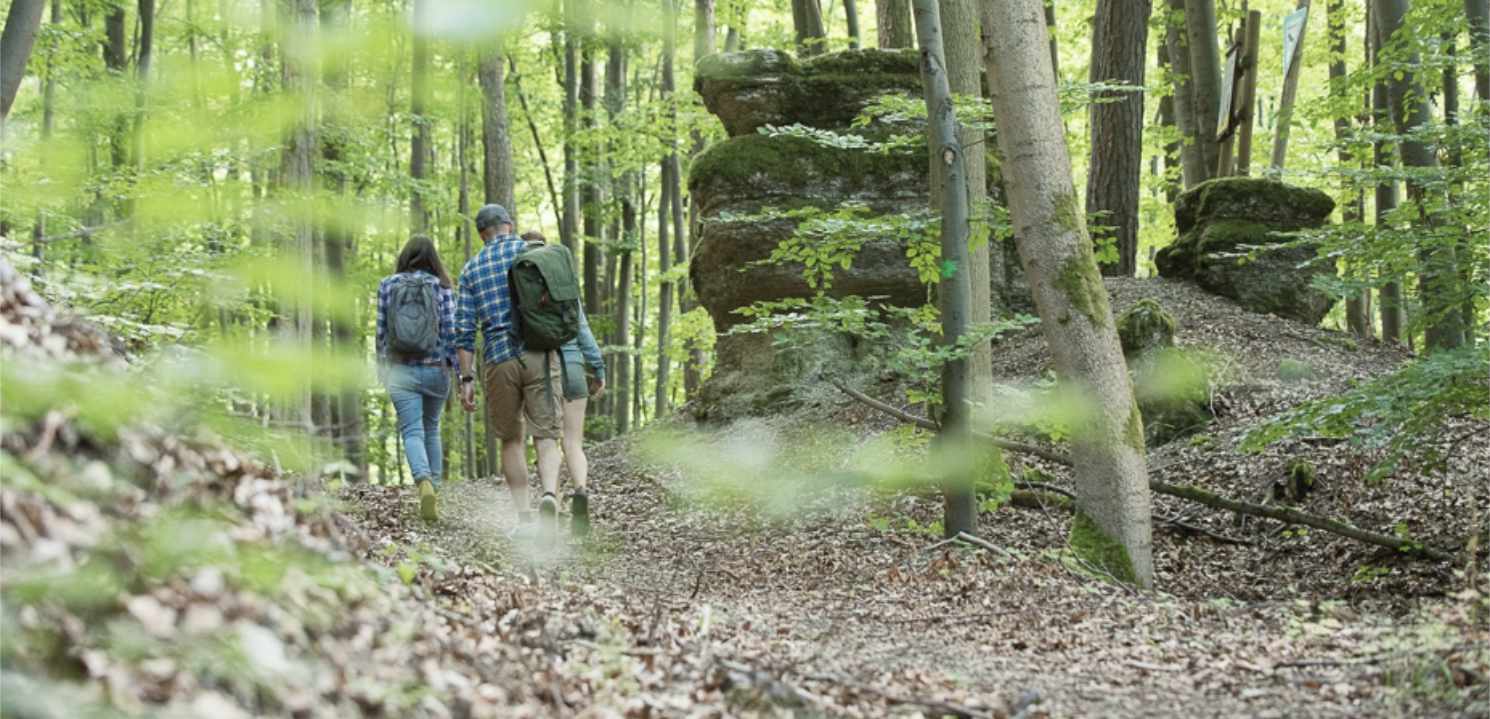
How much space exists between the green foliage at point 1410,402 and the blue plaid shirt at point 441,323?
548cm

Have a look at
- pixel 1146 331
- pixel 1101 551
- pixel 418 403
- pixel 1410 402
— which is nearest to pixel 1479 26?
pixel 1146 331

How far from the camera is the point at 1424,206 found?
699 cm

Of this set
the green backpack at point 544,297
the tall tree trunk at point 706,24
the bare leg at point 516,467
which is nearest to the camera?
the green backpack at point 544,297

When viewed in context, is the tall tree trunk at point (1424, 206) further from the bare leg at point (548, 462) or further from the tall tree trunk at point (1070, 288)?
the bare leg at point (548, 462)

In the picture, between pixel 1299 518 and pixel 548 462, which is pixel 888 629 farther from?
pixel 1299 518

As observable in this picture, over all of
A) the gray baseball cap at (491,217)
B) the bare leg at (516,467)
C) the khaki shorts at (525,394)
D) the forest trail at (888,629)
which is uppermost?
the gray baseball cap at (491,217)

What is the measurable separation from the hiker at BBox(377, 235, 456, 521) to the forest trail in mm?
675

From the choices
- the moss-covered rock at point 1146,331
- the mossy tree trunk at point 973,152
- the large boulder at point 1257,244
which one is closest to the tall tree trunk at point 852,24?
the large boulder at point 1257,244

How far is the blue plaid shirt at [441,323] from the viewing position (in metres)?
8.05

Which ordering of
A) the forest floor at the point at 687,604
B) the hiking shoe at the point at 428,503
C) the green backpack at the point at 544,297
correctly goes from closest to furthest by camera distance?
1. the forest floor at the point at 687,604
2. the green backpack at the point at 544,297
3. the hiking shoe at the point at 428,503

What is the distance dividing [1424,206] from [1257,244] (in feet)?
18.0

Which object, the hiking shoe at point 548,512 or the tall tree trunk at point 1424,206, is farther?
the hiking shoe at point 548,512

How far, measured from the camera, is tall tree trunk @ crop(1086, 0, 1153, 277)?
1259cm

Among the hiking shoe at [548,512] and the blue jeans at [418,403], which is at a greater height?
the blue jeans at [418,403]
